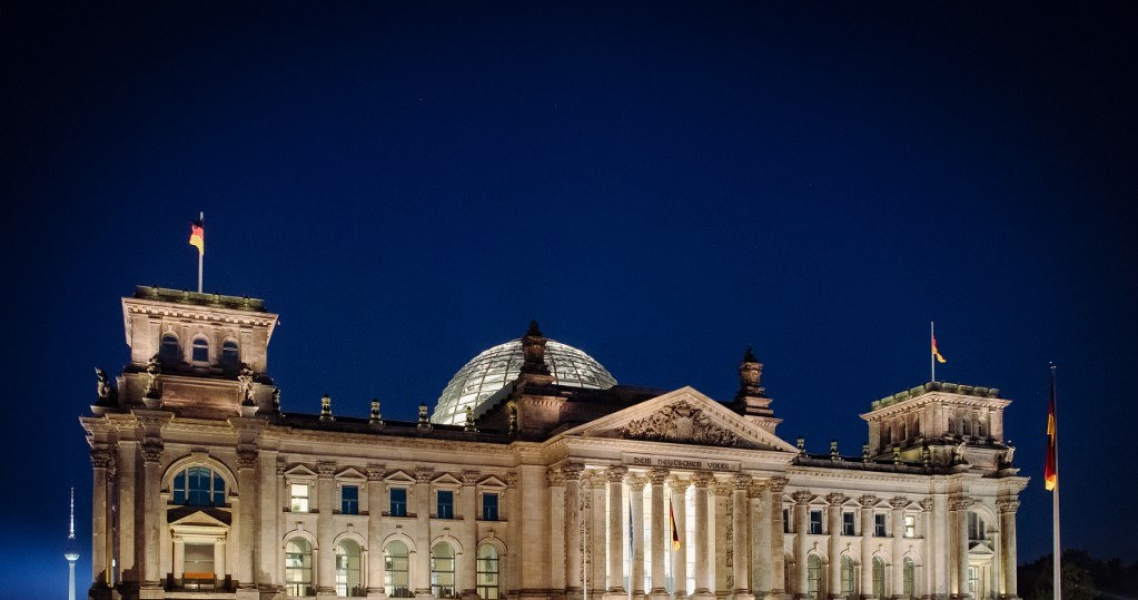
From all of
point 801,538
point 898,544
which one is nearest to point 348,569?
point 801,538

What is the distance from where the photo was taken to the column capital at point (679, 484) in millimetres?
87125

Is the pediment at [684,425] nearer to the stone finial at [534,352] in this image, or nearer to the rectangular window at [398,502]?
the stone finial at [534,352]

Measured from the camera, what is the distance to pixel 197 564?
250 ft

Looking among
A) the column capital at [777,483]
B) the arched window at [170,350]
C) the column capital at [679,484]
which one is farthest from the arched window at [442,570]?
the column capital at [777,483]

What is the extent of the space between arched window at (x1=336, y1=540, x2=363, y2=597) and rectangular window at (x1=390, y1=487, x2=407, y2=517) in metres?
3.48

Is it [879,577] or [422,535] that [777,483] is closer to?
[879,577]

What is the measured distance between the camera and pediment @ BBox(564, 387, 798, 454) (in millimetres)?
85000

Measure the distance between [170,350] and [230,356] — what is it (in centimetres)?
373

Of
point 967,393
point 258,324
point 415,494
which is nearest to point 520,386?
point 415,494

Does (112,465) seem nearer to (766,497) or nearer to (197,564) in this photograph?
(197,564)

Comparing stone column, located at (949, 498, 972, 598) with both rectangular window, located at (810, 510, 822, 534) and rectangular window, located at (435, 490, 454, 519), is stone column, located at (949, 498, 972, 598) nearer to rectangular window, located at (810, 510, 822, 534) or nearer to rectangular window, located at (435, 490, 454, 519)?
rectangular window, located at (810, 510, 822, 534)

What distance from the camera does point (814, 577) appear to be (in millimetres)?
99500

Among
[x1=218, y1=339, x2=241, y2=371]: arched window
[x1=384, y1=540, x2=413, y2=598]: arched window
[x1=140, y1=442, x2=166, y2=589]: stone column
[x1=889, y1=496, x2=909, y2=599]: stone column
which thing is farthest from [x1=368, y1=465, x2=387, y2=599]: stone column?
[x1=889, y1=496, x2=909, y2=599]: stone column

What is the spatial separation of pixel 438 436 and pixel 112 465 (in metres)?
21.6
